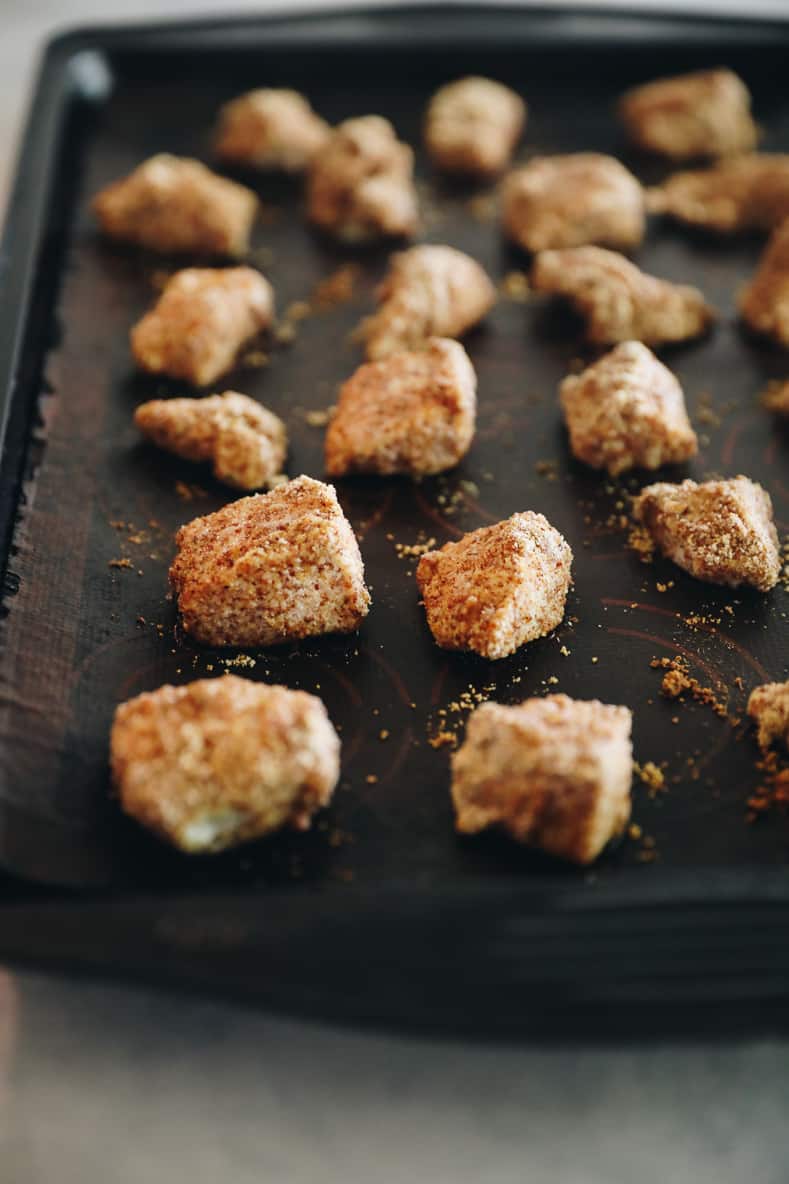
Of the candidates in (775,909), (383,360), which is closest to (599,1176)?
(775,909)

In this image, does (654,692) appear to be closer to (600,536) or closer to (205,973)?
(600,536)

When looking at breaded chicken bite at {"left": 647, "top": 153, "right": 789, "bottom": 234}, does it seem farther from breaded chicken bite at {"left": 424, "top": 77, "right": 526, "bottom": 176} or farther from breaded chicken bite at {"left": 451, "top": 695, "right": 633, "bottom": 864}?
breaded chicken bite at {"left": 451, "top": 695, "right": 633, "bottom": 864}

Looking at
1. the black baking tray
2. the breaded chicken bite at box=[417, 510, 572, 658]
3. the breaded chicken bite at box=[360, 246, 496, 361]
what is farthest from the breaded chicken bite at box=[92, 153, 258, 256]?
the breaded chicken bite at box=[417, 510, 572, 658]

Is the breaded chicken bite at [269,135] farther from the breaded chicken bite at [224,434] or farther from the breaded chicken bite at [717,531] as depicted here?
the breaded chicken bite at [717,531]

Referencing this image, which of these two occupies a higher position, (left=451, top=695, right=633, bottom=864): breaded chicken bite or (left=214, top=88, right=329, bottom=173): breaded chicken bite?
(left=214, top=88, right=329, bottom=173): breaded chicken bite

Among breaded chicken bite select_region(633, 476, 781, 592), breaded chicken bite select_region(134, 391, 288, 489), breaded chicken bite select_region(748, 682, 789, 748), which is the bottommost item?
breaded chicken bite select_region(748, 682, 789, 748)

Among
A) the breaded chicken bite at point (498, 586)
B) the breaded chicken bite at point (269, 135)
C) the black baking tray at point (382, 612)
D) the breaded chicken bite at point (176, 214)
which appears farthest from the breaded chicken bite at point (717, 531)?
the breaded chicken bite at point (269, 135)

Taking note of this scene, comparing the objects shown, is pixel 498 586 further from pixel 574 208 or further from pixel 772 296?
pixel 574 208
